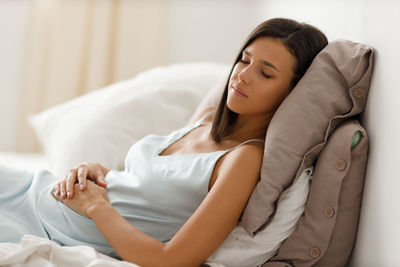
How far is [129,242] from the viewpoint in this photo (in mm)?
1110

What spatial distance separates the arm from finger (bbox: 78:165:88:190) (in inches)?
6.5

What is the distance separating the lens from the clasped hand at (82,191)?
126 centimetres

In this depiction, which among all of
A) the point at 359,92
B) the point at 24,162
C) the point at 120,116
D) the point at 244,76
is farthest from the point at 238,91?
the point at 24,162

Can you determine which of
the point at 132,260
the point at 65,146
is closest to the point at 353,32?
the point at 132,260

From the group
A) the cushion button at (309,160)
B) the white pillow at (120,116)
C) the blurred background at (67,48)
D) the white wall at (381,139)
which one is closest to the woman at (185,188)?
the cushion button at (309,160)

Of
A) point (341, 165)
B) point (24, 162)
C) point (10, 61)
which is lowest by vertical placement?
point (24, 162)

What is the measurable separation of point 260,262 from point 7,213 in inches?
25.5

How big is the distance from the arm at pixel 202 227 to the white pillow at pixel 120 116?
69cm

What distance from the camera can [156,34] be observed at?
9.85 feet

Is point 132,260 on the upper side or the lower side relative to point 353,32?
lower

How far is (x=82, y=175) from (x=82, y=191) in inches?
2.9

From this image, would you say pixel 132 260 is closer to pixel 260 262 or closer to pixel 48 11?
pixel 260 262

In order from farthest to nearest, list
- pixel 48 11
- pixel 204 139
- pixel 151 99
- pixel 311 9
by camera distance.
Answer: pixel 48 11
pixel 151 99
pixel 311 9
pixel 204 139

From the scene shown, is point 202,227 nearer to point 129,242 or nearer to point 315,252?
point 129,242
